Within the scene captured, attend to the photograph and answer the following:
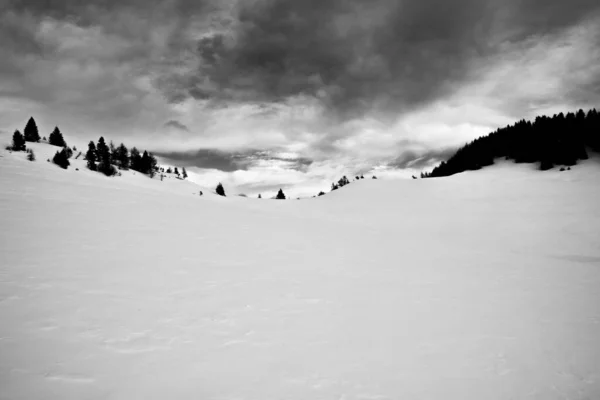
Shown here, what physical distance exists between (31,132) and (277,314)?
284 feet

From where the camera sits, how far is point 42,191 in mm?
16828

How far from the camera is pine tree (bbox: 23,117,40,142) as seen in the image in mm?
61469

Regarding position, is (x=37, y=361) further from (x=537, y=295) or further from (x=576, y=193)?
(x=576, y=193)

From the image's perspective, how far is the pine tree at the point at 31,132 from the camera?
61.5m

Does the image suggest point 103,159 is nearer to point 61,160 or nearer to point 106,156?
point 106,156

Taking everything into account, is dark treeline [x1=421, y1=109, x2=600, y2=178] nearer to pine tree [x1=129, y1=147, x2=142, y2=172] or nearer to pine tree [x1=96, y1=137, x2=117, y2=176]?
pine tree [x1=96, y1=137, x2=117, y2=176]

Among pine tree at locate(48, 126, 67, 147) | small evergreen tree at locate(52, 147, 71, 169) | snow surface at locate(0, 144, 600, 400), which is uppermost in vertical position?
pine tree at locate(48, 126, 67, 147)

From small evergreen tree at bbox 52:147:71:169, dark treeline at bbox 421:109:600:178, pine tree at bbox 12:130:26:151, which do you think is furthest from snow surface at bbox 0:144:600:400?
pine tree at bbox 12:130:26:151

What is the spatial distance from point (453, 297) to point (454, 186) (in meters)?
27.5

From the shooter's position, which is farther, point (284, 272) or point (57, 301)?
point (284, 272)

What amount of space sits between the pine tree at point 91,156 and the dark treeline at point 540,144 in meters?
66.9

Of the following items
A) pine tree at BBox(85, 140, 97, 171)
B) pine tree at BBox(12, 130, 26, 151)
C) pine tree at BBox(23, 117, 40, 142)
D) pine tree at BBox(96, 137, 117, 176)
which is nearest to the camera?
pine tree at BBox(12, 130, 26, 151)

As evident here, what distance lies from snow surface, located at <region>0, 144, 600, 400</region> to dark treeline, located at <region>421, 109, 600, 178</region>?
2772 cm

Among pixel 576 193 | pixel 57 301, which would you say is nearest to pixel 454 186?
pixel 576 193
